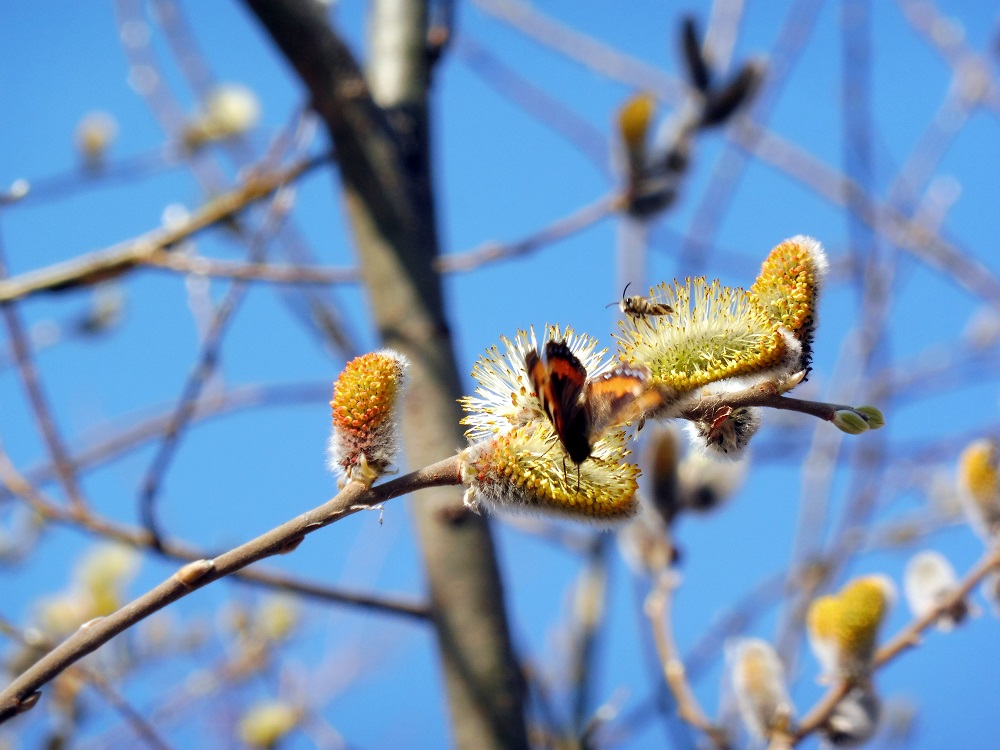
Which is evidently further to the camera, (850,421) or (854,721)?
(854,721)

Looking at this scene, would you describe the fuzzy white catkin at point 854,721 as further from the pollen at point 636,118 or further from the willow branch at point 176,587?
the pollen at point 636,118

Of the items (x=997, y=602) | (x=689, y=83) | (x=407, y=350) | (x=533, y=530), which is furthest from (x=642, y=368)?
(x=533, y=530)

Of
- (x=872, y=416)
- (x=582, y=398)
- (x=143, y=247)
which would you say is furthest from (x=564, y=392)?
(x=143, y=247)

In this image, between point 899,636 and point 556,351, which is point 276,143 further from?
point 899,636

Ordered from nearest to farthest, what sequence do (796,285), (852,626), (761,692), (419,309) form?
(796,285)
(852,626)
(761,692)
(419,309)

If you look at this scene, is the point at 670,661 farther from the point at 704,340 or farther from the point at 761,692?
the point at 704,340

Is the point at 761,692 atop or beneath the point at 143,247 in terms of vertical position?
beneath

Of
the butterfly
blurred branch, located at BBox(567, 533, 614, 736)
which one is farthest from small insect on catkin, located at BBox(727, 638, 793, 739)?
the butterfly
